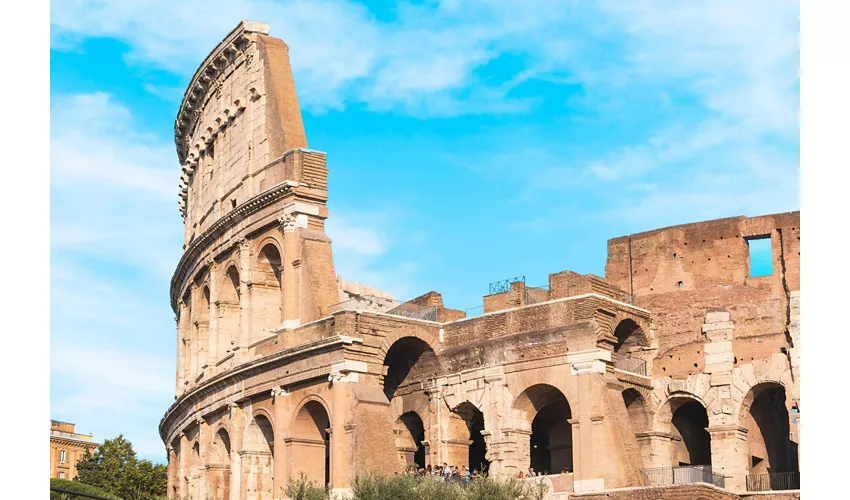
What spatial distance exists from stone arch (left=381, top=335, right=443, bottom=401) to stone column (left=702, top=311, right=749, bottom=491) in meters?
7.49

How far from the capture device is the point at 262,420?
3866 centimetres

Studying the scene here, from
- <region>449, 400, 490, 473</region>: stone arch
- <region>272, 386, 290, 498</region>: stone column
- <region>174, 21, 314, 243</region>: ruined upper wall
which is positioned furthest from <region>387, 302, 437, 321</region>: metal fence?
<region>174, 21, 314, 243</region>: ruined upper wall

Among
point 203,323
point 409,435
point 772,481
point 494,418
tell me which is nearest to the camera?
point 494,418

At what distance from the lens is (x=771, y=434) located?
36.9 metres

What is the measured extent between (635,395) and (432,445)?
576 cm

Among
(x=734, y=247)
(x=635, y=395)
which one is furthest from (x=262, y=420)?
(x=734, y=247)

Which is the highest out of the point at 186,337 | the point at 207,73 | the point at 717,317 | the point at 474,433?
the point at 207,73

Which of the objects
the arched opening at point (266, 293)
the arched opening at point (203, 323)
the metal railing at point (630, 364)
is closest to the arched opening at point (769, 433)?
the metal railing at point (630, 364)

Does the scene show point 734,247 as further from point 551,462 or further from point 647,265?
point 551,462

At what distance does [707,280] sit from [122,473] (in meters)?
31.9

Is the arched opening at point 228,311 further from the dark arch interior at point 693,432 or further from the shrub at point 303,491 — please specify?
the dark arch interior at point 693,432

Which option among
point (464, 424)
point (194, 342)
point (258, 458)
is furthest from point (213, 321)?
point (464, 424)

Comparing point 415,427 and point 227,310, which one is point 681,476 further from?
point 227,310

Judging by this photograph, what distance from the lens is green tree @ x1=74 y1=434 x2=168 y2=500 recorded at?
5638cm
